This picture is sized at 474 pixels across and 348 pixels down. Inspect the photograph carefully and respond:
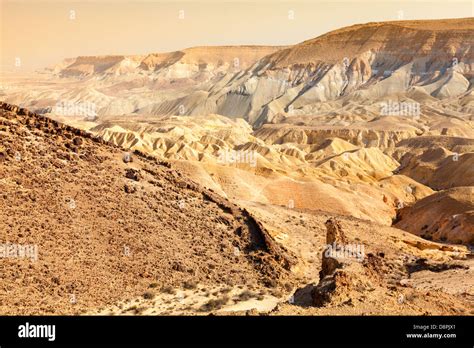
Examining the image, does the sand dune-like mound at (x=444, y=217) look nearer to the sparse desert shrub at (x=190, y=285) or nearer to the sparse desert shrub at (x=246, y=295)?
the sparse desert shrub at (x=246, y=295)

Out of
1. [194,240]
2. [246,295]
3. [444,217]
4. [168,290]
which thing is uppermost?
[194,240]

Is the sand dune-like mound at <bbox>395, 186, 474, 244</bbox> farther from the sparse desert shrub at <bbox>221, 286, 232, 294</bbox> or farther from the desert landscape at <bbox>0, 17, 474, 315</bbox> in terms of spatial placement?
the sparse desert shrub at <bbox>221, 286, 232, 294</bbox>

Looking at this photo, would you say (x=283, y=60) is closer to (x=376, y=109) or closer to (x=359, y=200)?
(x=376, y=109)

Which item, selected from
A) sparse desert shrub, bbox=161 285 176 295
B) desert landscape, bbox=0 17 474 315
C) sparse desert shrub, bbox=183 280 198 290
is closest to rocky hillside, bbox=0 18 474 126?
desert landscape, bbox=0 17 474 315

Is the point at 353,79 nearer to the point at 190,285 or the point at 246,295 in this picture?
the point at 246,295

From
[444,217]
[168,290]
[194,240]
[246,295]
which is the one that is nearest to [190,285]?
[168,290]

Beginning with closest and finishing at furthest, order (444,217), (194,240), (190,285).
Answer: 1. (190,285)
2. (194,240)
3. (444,217)

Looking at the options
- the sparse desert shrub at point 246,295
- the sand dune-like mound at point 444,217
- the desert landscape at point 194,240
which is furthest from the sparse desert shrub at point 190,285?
the sand dune-like mound at point 444,217
